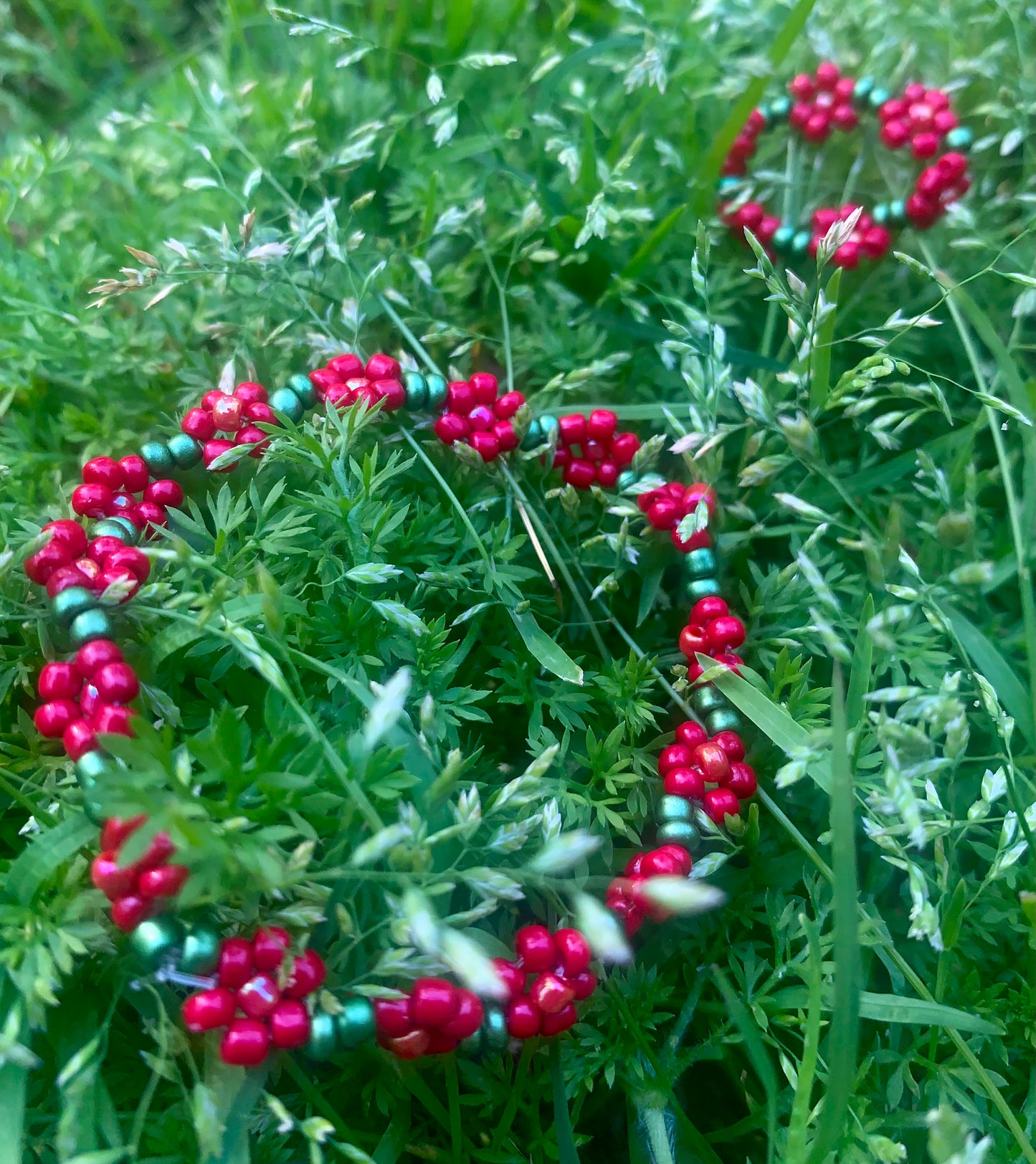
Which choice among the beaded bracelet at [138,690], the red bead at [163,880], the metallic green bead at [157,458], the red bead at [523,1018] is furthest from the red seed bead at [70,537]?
the red bead at [523,1018]

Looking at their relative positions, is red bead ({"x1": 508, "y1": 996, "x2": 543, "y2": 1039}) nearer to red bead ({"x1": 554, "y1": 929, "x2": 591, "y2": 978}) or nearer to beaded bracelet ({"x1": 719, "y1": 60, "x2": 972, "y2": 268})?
red bead ({"x1": 554, "y1": 929, "x2": 591, "y2": 978})

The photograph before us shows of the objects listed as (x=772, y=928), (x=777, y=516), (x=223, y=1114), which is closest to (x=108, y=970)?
(x=223, y=1114)

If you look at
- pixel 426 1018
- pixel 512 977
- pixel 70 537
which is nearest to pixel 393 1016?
pixel 426 1018

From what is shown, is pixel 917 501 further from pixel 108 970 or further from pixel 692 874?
pixel 108 970

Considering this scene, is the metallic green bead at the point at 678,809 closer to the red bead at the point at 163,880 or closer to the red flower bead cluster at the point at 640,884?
the red flower bead cluster at the point at 640,884

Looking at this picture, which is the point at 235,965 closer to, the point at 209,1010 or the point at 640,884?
the point at 209,1010

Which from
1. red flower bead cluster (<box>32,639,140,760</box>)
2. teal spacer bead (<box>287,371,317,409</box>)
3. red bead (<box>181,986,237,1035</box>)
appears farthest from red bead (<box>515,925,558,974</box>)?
teal spacer bead (<box>287,371,317,409</box>)
